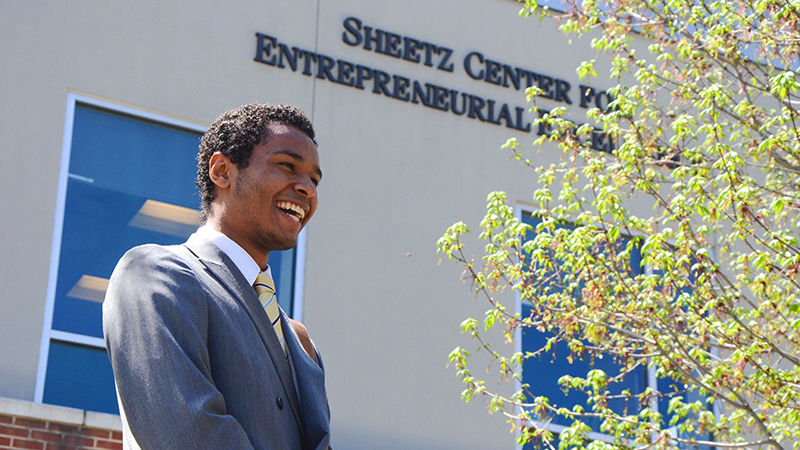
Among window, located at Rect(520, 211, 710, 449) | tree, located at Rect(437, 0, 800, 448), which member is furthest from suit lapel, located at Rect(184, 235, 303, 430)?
window, located at Rect(520, 211, 710, 449)

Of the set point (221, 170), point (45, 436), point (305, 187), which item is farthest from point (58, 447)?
point (305, 187)

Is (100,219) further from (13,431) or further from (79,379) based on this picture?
(13,431)

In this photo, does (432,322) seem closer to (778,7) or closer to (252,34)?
(252,34)

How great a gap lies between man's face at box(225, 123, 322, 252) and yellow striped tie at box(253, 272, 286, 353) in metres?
0.09

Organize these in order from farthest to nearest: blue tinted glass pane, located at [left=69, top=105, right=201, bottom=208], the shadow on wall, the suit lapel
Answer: the shadow on wall
blue tinted glass pane, located at [left=69, top=105, right=201, bottom=208]
the suit lapel

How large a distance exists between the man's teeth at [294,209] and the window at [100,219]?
6.07 metres

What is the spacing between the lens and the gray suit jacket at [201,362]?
2643 mm

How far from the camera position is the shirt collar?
3129 mm

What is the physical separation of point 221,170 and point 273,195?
0.19m

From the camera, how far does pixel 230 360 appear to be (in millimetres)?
2834

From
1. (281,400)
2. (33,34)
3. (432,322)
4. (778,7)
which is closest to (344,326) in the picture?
(432,322)

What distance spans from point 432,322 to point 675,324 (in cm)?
301

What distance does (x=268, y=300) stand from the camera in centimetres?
316

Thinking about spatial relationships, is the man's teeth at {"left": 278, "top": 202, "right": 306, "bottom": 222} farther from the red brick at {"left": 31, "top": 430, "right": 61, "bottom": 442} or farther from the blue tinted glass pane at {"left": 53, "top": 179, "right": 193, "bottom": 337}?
the blue tinted glass pane at {"left": 53, "top": 179, "right": 193, "bottom": 337}
